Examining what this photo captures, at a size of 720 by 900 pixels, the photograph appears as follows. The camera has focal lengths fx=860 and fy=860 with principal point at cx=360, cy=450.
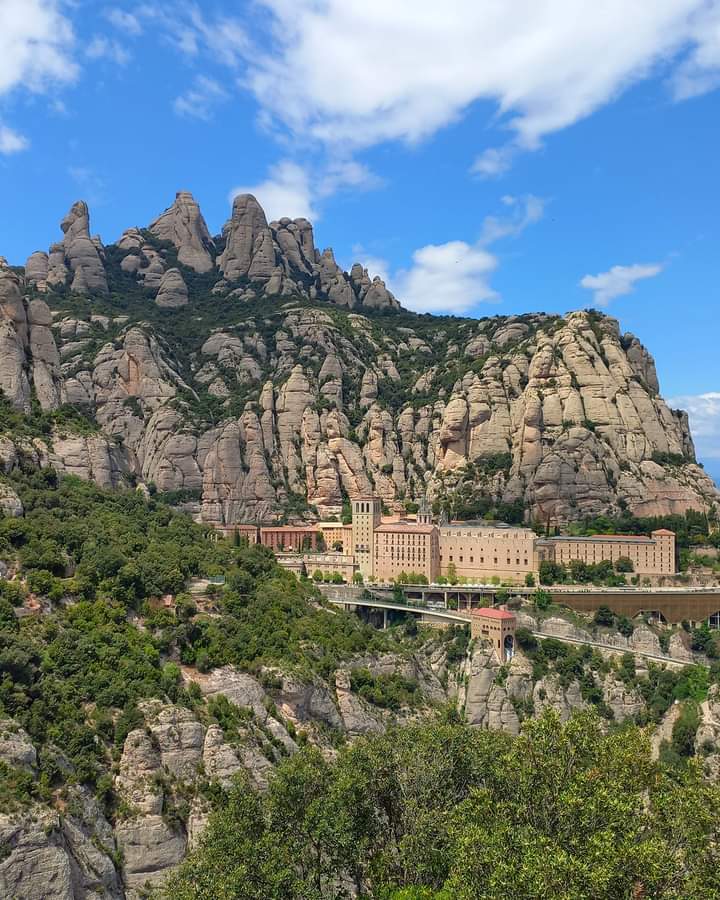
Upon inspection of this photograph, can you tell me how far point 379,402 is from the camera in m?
158

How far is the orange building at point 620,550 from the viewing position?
4033 inches

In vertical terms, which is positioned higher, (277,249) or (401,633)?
(277,249)

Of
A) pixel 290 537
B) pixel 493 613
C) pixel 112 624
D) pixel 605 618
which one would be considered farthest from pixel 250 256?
pixel 112 624

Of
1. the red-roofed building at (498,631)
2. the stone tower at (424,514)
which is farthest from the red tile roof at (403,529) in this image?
the red-roofed building at (498,631)

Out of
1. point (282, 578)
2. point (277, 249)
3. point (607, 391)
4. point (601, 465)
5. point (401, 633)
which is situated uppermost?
point (277, 249)

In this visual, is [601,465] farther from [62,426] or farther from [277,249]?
[277,249]

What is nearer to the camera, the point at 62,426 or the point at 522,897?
the point at 522,897

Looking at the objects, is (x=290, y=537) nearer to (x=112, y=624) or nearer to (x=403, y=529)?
(x=403, y=529)

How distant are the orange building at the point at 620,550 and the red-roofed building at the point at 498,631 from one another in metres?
19.3

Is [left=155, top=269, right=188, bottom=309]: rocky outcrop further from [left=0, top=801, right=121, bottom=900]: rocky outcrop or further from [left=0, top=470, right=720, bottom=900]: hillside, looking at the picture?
[left=0, top=801, right=121, bottom=900]: rocky outcrop

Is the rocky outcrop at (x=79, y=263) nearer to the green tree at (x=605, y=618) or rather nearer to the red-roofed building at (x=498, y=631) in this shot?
the red-roofed building at (x=498, y=631)

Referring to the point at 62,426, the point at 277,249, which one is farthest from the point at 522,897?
the point at 277,249

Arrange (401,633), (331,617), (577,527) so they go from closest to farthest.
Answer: (331,617), (401,633), (577,527)

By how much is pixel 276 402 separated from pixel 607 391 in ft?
185
